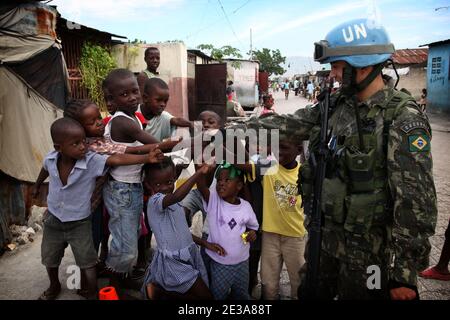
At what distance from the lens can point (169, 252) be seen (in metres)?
2.25

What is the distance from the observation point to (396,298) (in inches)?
61.1

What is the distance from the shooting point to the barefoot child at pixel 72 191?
2213 mm

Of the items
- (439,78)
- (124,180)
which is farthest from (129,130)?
(439,78)

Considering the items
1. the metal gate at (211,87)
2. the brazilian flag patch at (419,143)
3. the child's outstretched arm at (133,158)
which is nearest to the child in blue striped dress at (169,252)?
the child's outstretched arm at (133,158)

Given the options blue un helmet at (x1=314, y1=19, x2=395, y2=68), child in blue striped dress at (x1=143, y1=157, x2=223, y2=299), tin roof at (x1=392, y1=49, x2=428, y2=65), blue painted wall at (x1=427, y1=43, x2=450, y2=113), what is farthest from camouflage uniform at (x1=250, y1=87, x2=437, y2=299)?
tin roof at (x1=392, y1=49, x2=428, y2=65)

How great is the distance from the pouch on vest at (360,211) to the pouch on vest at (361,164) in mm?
41

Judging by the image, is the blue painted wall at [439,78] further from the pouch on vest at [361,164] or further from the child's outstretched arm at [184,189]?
the child's outstretched arm at [184,189]

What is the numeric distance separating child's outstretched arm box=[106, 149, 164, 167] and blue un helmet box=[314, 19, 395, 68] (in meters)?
1.13

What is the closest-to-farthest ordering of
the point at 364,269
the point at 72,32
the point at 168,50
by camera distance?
1. the point at 364,269
2. the point at 72,32
3. the point at 168,50

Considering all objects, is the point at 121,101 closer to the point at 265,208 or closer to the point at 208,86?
the point at 265,208

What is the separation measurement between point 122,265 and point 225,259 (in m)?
0.78

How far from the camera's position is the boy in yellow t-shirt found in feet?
8.00

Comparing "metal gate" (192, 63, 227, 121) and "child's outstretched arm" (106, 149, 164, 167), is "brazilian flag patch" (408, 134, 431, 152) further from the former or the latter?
"metal gate" (192, 63, 227, 121)

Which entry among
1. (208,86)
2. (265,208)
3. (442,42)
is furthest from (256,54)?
(265,208)
